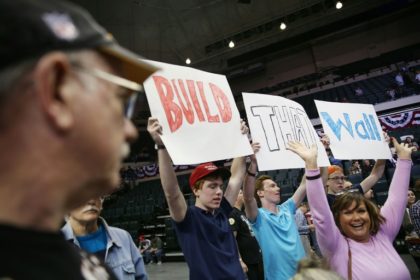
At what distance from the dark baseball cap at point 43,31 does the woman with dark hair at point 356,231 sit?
1469 mm

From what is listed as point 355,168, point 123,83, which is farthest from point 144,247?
point 123,83

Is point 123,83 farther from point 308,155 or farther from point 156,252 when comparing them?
point 156,252

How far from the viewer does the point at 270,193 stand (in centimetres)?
270

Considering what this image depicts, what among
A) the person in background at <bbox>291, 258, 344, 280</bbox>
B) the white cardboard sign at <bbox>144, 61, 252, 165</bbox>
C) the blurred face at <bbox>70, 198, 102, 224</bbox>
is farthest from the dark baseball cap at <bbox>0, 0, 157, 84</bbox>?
the blurred face at <bbox>70, 198, 102, 224</bbox>

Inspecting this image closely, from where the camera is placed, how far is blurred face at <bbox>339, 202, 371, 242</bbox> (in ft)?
5.80


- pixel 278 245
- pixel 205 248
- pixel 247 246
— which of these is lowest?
pixel 247 246

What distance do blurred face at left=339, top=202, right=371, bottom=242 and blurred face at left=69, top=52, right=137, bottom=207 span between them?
1.61 m

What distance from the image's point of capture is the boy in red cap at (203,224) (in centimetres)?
172

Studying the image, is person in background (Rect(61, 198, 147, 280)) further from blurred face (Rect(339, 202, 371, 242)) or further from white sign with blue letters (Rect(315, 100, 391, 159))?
white sign with blue letters (Rect(315, 100, 391, 159))

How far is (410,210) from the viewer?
14.7 feet

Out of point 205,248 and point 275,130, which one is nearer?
point 205,248

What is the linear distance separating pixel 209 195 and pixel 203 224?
0.21 metres

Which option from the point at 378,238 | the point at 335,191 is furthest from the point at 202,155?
the point at 335,191

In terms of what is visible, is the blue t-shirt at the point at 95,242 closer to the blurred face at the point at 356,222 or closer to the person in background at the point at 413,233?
the blurred face at the point at 356,222
